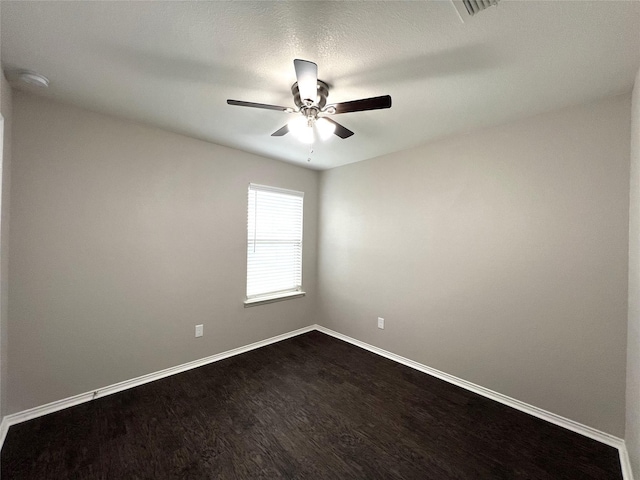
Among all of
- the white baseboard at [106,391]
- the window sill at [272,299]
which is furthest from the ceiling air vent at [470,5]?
the white baseboard at [106,391]

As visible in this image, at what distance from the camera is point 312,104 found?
62.6 inches

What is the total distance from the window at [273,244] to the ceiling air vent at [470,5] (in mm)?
2571

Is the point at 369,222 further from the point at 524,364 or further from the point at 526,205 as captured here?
the point at 524,364

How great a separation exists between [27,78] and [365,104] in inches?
86.7

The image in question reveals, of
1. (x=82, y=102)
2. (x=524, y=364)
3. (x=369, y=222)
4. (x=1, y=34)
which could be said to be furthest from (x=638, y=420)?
(x=82, y=102)

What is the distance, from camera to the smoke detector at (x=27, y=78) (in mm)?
1604

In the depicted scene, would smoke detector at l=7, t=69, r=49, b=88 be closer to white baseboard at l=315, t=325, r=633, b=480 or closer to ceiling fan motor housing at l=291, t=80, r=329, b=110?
ceiling fan motor housing at l=291, t=80, r=329, b=110

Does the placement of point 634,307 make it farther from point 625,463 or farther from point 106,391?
point 106,391

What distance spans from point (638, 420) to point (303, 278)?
10.4 feet

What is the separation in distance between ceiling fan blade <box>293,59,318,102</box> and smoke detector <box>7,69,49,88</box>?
1.76m

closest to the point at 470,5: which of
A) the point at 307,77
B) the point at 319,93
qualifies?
the point at 307,77

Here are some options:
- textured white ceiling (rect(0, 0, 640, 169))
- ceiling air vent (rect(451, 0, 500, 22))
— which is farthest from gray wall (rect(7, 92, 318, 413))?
ceiling air vent (rect(451, 0, 500, 22))

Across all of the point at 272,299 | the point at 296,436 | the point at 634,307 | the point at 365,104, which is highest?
the point at 365,104

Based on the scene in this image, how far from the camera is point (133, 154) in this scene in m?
2.33
